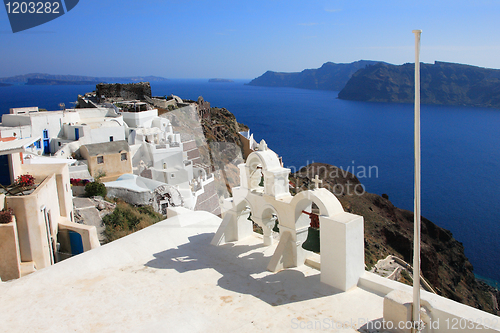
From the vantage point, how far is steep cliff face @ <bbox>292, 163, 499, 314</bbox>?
30641 mm

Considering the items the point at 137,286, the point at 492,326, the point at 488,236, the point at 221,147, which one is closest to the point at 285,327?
the point at 492,326

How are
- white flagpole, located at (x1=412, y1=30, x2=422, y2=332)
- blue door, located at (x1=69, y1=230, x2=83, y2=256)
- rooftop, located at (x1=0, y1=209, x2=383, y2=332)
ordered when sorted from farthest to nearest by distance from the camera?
blue door, located at (x1=69, y1=230, x2=83, y2=256) → rooftop, located at (x1=0, y1=209, x2=383, y2=332) → white flagpole, located at (x1=412, y1=30, x2=422, y2=332)

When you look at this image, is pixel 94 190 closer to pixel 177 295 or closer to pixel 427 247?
pixel 177 295

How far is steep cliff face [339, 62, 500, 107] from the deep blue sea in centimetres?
830

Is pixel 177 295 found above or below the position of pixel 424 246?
above

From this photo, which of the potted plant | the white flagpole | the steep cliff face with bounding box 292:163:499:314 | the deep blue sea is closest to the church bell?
the white flagpole

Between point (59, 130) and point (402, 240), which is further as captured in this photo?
point (402, 240)

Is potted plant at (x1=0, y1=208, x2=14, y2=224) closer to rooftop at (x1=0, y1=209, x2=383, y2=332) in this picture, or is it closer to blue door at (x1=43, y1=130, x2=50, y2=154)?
rooftop at (x1=0, y1=209, x2=383, y2=332)

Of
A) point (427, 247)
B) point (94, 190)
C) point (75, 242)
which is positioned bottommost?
point (427, 247)

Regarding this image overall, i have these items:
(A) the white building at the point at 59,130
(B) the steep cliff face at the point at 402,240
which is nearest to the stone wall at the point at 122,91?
(B) the steep cliff face at the point at 402,240

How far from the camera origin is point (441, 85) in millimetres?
126750

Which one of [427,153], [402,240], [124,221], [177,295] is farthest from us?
[427,153]

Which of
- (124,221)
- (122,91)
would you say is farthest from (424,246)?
(122,91)

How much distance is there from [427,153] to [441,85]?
72933 mm
